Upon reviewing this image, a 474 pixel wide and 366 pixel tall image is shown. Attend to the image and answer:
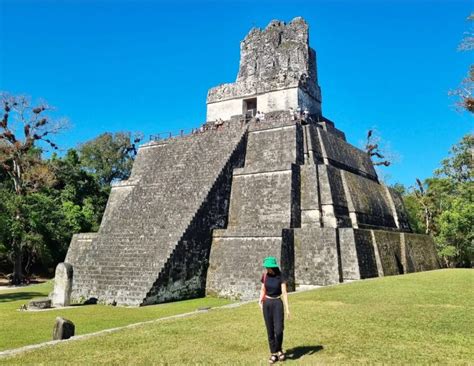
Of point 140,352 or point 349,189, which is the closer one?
point 140,352

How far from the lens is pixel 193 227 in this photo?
505 inches

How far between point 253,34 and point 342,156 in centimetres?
847

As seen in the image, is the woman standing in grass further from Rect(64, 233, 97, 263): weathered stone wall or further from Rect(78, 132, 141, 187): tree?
Rect(78, 132, 141, 187): tree

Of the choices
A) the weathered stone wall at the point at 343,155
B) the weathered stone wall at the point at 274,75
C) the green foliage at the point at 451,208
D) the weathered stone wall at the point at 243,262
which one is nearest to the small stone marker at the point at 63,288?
the weathered stone wall at the point at 243,262

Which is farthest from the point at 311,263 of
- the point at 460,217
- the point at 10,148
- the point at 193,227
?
the point at 10,148

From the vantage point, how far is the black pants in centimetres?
456

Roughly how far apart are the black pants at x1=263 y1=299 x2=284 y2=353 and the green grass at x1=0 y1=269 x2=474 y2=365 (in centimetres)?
24

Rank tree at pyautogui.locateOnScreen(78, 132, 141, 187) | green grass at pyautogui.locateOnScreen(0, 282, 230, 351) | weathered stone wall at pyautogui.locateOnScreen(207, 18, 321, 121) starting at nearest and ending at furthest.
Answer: green grass at pyautogui.locateOnScreen(0, 282, 230, 351)
weathered stone wall at pyautogui.locateOnScreen(207, 18, 321, 121)
tree at pyautogui.locateOnScreen(78, 132, 141, 187)

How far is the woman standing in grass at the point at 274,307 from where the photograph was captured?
15.0ft

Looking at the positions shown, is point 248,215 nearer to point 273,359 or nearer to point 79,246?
point 79,246

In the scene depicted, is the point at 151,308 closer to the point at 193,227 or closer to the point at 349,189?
the point at 193,227

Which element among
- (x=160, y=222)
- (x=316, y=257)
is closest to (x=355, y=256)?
(x=316, y=257)

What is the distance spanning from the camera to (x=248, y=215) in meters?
14.6

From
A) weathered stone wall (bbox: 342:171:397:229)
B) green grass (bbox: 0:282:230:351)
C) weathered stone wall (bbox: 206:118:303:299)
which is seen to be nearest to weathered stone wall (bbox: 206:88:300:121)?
weathered stone wall (bbox: 206:118:303:299)
